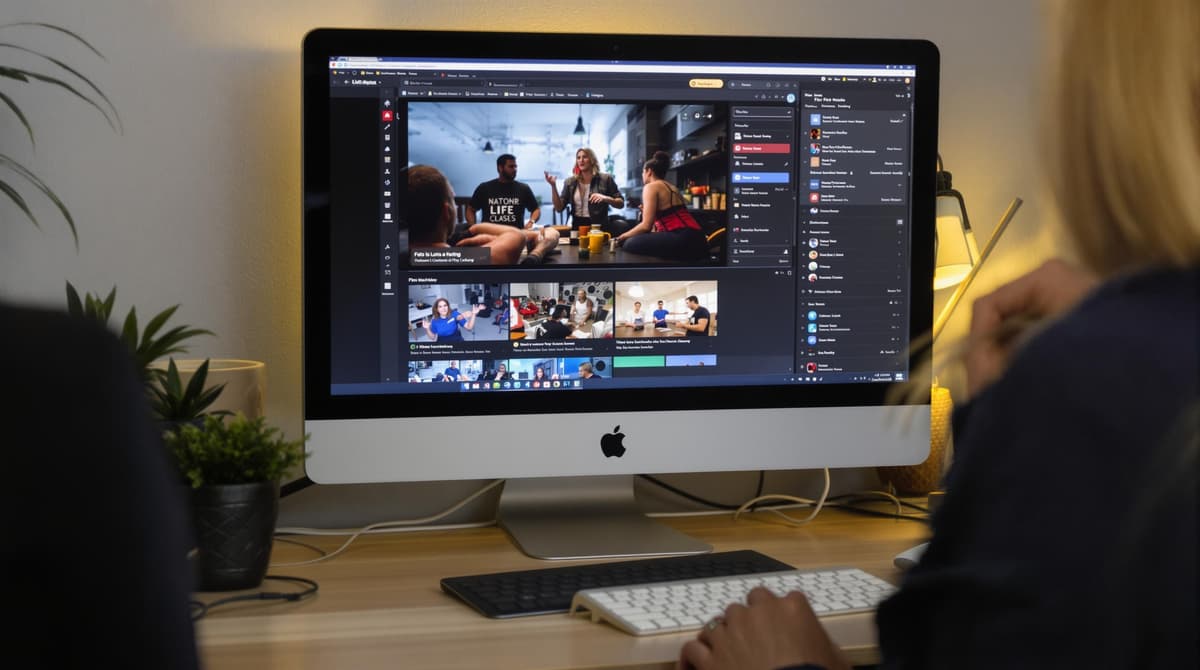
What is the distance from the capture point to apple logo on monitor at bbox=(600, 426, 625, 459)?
148cm

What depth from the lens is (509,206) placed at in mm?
1442

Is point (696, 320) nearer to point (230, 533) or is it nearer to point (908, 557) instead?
point (908, 557)

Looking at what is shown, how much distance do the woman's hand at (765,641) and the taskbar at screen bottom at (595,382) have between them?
0.44 m

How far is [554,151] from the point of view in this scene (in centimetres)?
145

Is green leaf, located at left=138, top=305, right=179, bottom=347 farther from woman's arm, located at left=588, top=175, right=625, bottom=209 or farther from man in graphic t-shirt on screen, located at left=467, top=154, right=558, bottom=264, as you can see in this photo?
woman's arm, located at left=588, top=175, right=625, bottom=209

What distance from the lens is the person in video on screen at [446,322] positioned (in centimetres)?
144

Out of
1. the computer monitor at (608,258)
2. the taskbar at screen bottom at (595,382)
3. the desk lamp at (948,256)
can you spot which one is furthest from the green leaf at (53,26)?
the desk lamp at (948,256)

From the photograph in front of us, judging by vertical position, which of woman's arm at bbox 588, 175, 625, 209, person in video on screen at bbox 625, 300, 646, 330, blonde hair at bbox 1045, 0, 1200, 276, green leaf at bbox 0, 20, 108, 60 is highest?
green leaf at bbox 0, 20, 108, 60

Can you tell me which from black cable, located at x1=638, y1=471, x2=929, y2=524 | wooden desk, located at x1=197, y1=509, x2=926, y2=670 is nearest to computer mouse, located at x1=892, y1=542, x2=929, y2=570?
wooden desk, located at x1=197, y1=509, x2=926, y2=670

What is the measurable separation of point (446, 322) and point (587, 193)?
23 cm

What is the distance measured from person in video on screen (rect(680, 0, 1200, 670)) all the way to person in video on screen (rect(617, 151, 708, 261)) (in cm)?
81

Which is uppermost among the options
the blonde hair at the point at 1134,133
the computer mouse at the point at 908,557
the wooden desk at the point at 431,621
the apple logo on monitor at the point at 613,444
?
the blonde hair at the point at 1134,133

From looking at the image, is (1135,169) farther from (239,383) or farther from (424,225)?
(239,383)

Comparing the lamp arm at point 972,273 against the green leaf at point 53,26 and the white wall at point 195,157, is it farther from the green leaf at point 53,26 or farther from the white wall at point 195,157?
the green leaf at point 53,26
